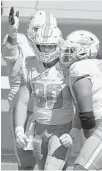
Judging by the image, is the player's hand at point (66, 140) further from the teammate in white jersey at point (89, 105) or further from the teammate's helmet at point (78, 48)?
the teammate's helmet at point (78, 48)

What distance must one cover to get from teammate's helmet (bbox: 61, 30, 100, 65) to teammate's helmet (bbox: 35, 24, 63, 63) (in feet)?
0.35

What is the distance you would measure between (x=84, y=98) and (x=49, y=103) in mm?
502

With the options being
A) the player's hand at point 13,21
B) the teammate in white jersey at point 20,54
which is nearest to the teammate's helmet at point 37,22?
the teammate in white jersey at point 20,54

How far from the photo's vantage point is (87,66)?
392cm

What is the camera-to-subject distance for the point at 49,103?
168 inches

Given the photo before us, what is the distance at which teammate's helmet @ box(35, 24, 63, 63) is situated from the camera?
14.2 ft

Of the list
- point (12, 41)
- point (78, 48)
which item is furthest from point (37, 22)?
point (78, 48)

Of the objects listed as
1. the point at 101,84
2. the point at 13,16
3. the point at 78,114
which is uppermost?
the point at 13,16

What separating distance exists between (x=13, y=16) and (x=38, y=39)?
22 centimetres

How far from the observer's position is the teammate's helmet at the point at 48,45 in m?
4.32

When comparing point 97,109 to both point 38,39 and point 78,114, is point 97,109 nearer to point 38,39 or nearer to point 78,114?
point 78,114

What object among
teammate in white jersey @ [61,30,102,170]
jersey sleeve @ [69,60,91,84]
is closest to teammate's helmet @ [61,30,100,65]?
teammate in white jersey @ [61,30,102,170]

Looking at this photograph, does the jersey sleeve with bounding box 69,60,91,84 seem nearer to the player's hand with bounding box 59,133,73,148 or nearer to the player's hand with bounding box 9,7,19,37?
the player's hand with bounding box 59,133,73,148

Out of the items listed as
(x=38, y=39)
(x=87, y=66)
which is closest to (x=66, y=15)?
(x=38, y=39)
